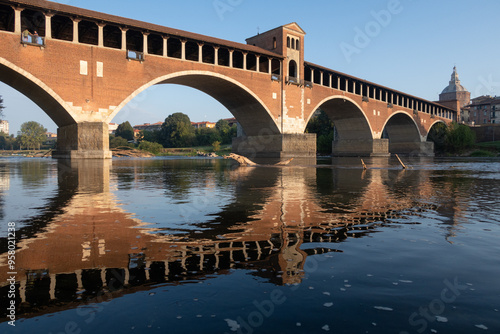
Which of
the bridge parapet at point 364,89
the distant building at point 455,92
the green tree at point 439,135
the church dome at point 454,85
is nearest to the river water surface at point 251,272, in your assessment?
the bridge parapet at point 364,89

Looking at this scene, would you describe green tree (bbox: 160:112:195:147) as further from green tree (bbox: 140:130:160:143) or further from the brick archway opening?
the brick archway opening

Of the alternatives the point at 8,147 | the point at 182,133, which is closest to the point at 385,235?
the point at 182,133

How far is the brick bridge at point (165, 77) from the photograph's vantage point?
27391 millimetres

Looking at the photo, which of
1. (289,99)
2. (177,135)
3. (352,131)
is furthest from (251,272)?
(177,135)

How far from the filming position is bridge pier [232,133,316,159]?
4412cm

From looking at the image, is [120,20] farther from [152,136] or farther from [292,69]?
[152,136]

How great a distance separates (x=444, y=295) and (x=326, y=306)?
0.93 m

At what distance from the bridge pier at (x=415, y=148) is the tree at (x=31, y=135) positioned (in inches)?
5465

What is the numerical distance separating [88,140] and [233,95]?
1790cm

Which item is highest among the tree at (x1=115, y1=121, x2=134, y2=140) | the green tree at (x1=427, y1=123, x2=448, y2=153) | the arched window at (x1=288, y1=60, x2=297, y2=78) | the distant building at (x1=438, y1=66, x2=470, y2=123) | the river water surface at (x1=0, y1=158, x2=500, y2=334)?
the distant building at (x1=438, y1=66, x2=470, y2=123)

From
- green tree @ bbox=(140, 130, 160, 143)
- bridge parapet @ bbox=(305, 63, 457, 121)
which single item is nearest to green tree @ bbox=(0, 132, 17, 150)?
green tree @ bbox=(140, 130, 160, 143)

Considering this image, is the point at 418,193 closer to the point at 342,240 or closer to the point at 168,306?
the point at 342,240

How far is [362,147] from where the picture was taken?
205ft

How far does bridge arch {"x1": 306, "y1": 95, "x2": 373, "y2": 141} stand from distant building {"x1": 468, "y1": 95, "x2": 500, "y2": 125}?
7944cm
